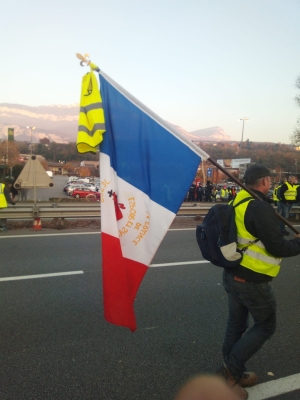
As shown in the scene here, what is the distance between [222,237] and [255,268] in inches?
14.4

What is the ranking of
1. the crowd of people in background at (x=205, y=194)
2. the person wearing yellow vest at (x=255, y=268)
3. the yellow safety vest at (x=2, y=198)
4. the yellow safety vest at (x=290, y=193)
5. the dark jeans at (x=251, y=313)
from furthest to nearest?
the crowd of people in background at (x=205, y=194) → the yellow safety vest at (x=290, y=193) → the yellow safety vest at (x=2, y=198) → the dark jeans at (x=251, y=313) → the person wearing yellow vest at (x=255, y=268)

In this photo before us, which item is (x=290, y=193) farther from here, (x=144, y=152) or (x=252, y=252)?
(x=144, y=152)

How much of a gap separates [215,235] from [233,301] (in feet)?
2.11

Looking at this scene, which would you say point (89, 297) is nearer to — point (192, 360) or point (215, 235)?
point (192, 360)

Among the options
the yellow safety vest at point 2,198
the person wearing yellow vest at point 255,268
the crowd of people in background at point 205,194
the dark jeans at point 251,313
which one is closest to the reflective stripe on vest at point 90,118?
the person wearing yellow vest at point 255,268

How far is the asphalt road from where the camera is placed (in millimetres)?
3137

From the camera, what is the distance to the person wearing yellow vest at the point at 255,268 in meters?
2.77

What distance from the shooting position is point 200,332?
13.6 feet

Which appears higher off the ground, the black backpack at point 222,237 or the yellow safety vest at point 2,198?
the black backpack at point 222,237

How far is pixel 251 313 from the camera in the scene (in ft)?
9.85

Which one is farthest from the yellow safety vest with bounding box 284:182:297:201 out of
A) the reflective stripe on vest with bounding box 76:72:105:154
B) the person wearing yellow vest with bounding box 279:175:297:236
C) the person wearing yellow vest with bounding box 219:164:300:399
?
the reflective stripe on vest with bounding box 76:72:105:154

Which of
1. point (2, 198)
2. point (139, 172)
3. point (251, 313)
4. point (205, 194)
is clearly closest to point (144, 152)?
point (139, 172)

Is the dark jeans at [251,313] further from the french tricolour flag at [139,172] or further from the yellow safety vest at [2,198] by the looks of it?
the yellow safety vest at [2,198]

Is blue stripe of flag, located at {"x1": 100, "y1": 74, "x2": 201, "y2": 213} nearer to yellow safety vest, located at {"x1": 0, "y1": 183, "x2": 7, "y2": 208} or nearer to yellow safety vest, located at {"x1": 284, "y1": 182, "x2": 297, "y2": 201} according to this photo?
yellow safety vest, located at {"x1": 0, "y1": 183, "x2": 7, "y2": 208}
